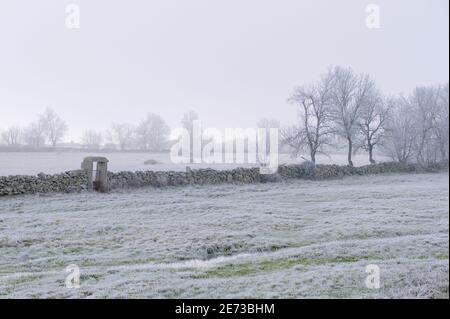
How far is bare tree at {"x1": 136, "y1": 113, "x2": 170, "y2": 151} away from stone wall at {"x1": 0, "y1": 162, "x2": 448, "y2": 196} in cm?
2664

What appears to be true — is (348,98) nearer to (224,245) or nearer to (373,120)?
(373,120)

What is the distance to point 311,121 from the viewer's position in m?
35.3

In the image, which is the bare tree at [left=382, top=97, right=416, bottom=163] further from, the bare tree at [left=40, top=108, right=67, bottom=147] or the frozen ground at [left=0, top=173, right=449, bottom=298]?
the bare tree at [left=40, top=108, right=67, bottom=147]

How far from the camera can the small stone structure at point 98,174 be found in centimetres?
1862

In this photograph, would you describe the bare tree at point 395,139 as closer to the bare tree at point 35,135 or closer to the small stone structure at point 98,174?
the small stone structure at point 98,174

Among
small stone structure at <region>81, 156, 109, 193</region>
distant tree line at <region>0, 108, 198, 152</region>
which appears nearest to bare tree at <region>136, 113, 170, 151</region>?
distant tree line at <region>0, 108, 198, 152</region>

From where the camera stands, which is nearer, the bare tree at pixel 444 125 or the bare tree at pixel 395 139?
the bare tree at pixel 444 125

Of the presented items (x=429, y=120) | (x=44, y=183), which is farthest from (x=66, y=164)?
(x=429, y=120)

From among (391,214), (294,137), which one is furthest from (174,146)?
(391,214)

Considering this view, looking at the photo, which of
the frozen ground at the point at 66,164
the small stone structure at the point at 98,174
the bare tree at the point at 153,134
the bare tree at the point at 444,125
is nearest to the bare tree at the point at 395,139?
the frozen ground at the point at 66,164

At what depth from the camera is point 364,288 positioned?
15.9 feet

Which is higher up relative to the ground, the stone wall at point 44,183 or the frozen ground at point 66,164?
the frozen ground at point 66,164

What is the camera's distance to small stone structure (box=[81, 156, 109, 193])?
18622mm

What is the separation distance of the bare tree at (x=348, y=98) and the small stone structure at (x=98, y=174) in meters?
22.9
